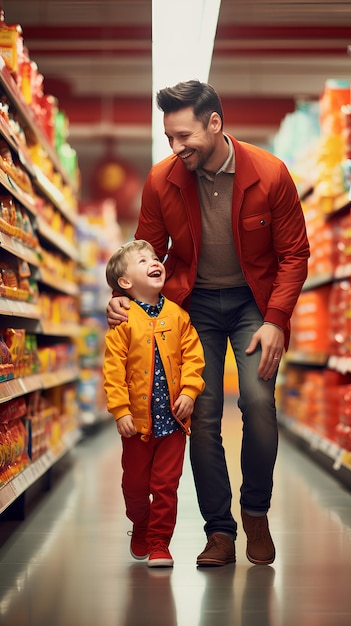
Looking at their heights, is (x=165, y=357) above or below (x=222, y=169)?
below

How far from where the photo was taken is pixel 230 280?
312cm

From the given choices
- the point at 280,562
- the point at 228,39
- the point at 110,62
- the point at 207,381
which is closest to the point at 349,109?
the point at 207,381

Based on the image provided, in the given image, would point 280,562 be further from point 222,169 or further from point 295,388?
point 295,388

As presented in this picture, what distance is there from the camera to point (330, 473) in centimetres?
543

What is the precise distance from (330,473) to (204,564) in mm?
2586

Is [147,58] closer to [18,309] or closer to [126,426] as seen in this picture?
[18,309]

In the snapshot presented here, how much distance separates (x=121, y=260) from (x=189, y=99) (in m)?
0.60

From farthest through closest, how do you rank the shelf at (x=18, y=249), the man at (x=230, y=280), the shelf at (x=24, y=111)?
the shelf at (x=24, y=111) < the shelf at (x=18, y=249) < the man at (x=230, y=280)

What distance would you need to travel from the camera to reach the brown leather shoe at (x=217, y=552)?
3.00 meters

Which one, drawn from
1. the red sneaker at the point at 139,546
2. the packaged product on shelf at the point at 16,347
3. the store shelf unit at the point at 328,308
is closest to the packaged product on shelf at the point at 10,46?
the packaged product on shelf at the point at 16,347

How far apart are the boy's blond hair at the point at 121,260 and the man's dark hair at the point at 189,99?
18.2 inches

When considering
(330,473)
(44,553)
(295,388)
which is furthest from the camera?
(295,388)

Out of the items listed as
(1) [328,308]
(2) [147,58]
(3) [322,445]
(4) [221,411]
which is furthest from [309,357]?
(2) [147,58]

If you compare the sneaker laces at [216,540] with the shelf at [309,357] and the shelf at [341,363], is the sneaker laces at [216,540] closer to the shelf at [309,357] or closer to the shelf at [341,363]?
the shelf at [341,363]
